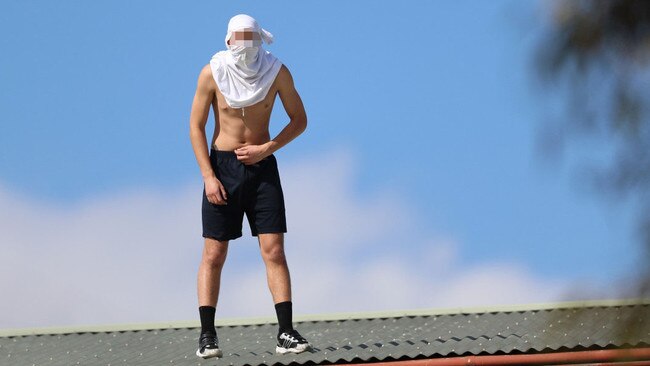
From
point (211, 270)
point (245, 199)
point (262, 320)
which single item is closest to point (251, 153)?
point (245, 199)

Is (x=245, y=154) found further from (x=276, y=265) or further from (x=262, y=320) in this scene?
(x=262, y=320)

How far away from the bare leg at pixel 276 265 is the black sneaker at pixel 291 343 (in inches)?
9.7

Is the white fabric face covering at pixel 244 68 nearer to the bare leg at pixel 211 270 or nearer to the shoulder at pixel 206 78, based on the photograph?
the shoulder at pixel 206 78

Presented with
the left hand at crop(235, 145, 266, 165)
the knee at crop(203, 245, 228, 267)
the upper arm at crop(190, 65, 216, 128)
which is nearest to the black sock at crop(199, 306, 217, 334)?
the knee at crop(203, 245, 228, 267)

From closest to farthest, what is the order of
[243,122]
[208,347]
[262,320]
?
[243,122] → [208,347] → [262,320]

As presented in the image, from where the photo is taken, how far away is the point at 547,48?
363 cm

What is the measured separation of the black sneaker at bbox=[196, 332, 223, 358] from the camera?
27.6 ft

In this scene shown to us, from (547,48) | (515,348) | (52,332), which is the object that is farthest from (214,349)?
(547,48)

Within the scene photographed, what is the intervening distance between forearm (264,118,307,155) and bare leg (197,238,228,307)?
2.39ft

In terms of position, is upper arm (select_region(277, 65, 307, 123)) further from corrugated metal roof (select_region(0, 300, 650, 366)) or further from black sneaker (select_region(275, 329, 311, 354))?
corrugated metal roof (select_region(0, 300, 650, 366))

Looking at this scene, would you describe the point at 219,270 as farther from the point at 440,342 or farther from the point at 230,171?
the point at 440,342

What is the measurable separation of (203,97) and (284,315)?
1554 mm

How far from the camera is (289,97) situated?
8.42 metres

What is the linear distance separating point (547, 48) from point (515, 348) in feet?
15.1
